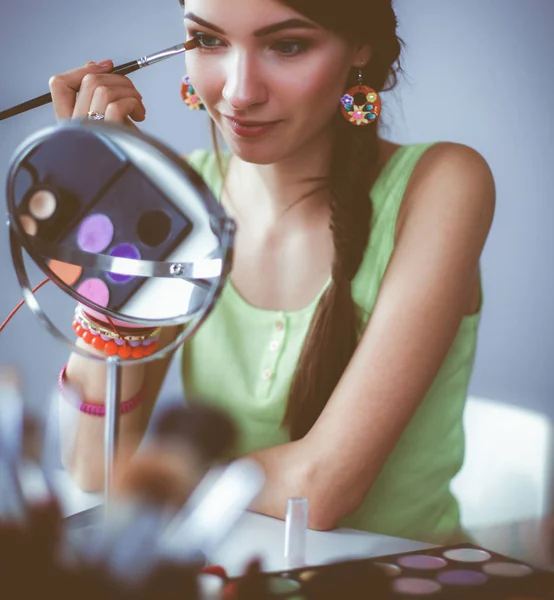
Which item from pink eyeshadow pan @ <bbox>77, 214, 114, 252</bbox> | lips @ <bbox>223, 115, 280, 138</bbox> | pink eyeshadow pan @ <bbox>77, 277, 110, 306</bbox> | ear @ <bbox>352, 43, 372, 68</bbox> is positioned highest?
ear @ <bbox>352, 43, 372, 68</bbox>

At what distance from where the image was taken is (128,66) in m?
0.77

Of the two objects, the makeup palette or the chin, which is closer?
the makeup palette

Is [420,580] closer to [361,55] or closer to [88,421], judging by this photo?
[88,421]

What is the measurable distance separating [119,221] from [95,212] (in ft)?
0.06

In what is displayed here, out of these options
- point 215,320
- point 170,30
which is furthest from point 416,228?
point 170,30

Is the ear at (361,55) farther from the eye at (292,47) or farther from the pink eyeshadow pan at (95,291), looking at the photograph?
the pink eyeshadow pan at (95,291)

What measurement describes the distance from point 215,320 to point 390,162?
31 centimetres

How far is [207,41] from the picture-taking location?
2.64 ft

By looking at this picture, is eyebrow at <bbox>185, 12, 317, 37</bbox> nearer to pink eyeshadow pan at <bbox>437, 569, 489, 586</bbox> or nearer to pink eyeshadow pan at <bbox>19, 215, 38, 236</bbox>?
pink eyeshadow pan at <bbox>19, 215, 38, 236</bbox>

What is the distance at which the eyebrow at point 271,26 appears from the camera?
75 centimetres

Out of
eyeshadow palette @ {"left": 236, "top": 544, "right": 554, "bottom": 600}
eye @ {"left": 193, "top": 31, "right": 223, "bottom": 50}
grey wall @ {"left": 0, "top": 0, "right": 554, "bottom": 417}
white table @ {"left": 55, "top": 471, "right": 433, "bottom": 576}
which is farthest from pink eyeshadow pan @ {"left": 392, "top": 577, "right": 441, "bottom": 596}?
grey wall @ {"left": 0, "top": 0, "right": 554, "bottom": 417}

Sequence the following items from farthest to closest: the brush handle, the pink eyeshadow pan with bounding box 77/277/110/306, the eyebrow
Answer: the eyebrow → the brush handle → the pink eyeshadow pan with bounding box 77/277/110/306

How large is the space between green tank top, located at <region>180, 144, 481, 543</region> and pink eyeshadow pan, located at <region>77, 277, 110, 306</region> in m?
0.43

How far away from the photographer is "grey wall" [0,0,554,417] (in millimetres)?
1261
